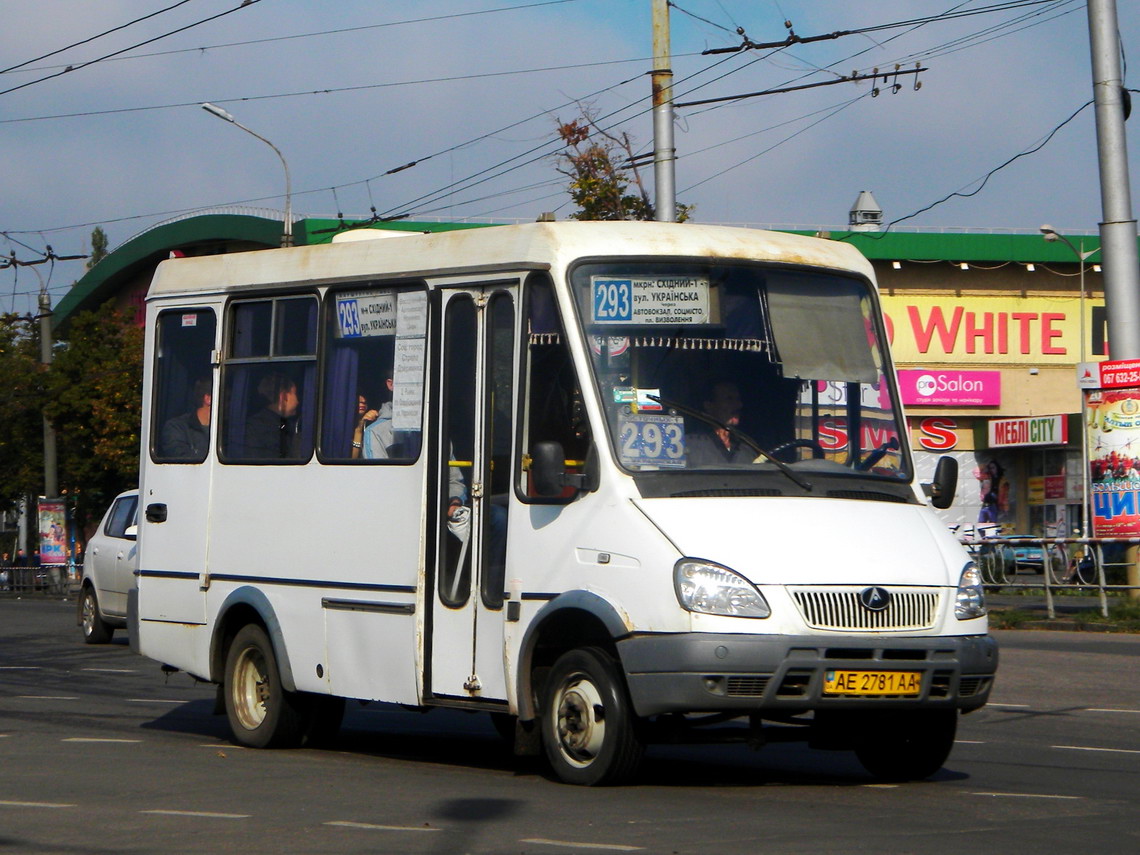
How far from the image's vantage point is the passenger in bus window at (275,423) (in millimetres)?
10320

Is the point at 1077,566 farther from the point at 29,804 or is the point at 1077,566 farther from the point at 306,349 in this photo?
the point at 29,804

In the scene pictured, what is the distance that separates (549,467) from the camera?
8.19 m

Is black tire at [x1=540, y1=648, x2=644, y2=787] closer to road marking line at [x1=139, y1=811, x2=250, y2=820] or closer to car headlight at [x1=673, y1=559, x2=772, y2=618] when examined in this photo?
car headlight at [x1=673, y1=559, x2=772, y2=618]

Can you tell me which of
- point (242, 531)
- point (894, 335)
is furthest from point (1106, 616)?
point (894, 335)

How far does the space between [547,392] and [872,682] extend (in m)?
2.06

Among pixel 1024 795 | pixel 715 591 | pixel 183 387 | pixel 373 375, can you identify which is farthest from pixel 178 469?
pixel 1024 795

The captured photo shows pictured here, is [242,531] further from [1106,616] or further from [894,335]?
[894,335]

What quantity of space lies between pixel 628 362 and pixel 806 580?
142 cm

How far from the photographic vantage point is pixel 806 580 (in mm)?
7707

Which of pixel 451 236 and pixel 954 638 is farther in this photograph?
pixel 451 236

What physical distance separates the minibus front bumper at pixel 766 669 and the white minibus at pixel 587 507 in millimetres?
11

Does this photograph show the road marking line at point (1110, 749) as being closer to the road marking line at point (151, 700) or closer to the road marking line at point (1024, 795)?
the road marking line at point (1024, 795)

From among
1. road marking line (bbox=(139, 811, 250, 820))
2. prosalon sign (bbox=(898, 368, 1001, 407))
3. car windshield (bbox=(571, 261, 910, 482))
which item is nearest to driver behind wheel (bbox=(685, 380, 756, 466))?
car windshield (bbox=(571, 261, 910, 482))

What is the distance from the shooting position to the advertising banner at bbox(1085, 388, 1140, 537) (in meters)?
21.7
